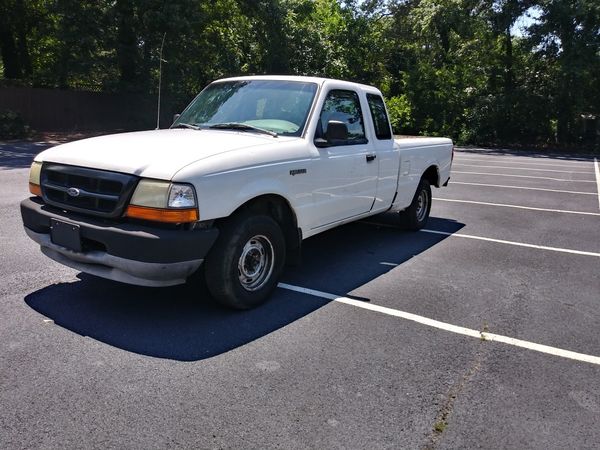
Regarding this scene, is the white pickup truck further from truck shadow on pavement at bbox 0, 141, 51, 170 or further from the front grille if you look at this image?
truck shadow on pavement at bbox 0, 141, 51, 170

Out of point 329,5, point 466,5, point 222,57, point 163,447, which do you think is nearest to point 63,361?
point 163,447

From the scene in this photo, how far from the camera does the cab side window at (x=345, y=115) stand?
533 centimetres

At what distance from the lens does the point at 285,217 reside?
490 cm

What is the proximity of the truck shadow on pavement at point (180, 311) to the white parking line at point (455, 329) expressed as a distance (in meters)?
0.12

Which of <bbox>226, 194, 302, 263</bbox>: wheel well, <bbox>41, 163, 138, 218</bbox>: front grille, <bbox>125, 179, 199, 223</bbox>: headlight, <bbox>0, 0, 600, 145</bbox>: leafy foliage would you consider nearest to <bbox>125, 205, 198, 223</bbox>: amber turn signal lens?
<bbox>125, 179, 199, 223</bbox>: headlight

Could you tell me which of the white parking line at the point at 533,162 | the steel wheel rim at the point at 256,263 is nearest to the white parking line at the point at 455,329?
the steel wheel rim at the point at 256,263

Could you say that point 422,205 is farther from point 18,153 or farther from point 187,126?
point 18,153

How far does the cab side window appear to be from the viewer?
533cm

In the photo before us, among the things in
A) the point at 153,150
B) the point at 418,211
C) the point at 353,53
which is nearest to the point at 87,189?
the point at 153,150

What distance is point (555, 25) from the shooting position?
25.3 m

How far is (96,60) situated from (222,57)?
20.4ft

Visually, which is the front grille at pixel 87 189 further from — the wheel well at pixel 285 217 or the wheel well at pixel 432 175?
the wheel well at pixel 432 175

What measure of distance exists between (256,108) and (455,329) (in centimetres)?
278

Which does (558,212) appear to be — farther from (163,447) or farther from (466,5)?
(466,5)
